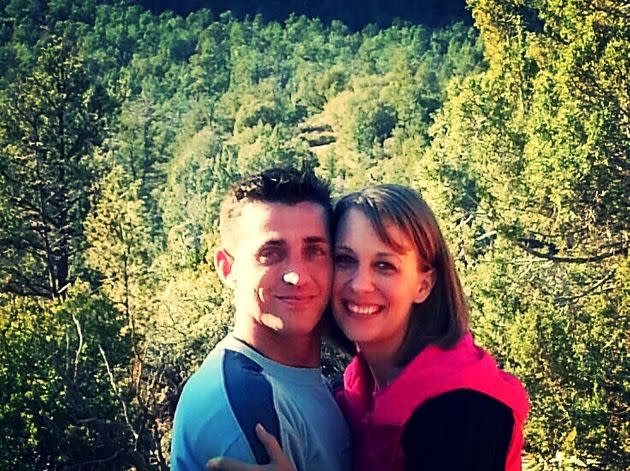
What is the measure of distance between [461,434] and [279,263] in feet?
1.61

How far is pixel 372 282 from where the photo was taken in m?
2.16

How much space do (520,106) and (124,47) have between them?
35249 millimetres

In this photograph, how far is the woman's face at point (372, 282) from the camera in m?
2.14

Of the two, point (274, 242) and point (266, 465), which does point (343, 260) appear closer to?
point (274, 242)

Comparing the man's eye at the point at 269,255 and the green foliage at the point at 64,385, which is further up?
the man's eye at the point at 269,255

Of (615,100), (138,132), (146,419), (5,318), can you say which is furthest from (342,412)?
(138,132)

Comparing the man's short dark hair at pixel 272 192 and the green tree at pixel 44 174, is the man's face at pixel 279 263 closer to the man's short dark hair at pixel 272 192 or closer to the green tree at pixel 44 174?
the man's short dark hair at pixel 272 192

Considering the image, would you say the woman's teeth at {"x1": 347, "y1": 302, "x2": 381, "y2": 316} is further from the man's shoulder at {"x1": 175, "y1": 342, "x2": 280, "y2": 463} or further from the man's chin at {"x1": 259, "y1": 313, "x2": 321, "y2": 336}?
the man's shoulder at {"x1": 175, "y1": 342, "x2": 280, "y2": 463}

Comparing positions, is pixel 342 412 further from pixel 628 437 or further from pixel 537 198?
pixel 537 198

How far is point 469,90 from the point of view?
11.8 m

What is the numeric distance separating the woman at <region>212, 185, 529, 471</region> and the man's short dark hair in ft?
0.25

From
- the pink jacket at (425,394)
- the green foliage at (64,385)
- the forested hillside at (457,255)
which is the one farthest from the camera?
the green foliage at (64,385)

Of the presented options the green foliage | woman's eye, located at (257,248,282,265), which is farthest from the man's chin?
the green foliage

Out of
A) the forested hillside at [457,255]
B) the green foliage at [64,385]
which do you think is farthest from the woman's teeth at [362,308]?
the green foliage at [64,385]
